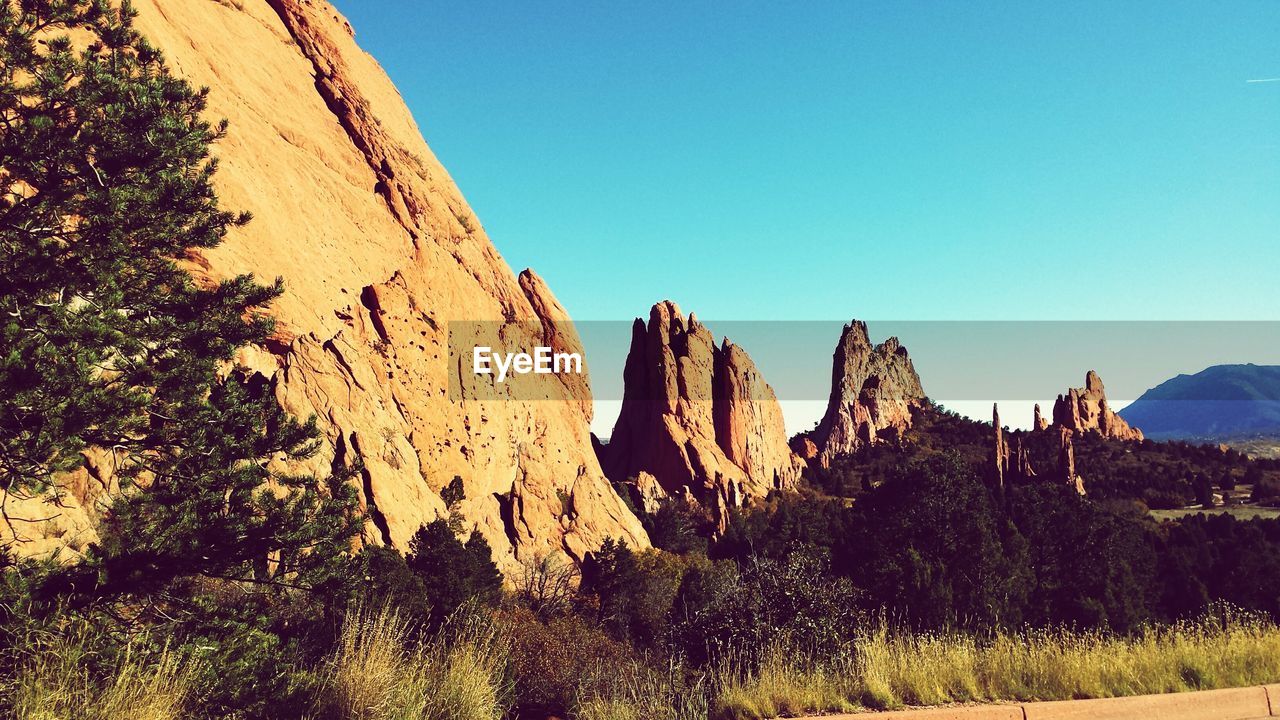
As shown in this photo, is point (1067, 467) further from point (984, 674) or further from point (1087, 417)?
point (984, 674)

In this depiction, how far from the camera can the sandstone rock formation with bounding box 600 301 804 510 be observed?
74.5 m

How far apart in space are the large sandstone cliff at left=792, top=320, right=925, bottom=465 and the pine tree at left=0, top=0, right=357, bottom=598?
95.8 meters

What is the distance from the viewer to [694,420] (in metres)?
77.9

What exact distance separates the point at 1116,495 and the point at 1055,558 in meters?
50.5

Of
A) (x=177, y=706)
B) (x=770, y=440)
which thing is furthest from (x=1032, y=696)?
(x=770, y=440)

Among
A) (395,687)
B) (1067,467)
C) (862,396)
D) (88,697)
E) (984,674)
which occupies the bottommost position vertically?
(1067,467)

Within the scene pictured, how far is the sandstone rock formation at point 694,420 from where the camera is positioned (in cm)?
7450

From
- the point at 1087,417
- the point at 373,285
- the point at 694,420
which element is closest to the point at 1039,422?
the point at 1087,417

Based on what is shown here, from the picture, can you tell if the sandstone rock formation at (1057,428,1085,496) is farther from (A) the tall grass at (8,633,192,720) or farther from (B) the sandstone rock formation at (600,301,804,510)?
(A) the tall grass at (8,633,192,720)

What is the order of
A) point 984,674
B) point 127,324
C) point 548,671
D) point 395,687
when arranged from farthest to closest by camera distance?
1. point 548,671
2. point 127,324
3. point 984,674
4. point 395,687

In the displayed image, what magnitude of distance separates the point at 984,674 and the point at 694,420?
7113 cm

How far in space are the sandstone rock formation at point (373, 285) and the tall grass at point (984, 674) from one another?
25.8m

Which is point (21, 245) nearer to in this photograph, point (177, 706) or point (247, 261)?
point (177, 706)

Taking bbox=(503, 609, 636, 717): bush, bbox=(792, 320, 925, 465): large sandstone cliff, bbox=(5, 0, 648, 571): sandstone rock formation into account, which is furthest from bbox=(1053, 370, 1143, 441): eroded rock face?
bbox=(503, 609, 636, 717): bush
